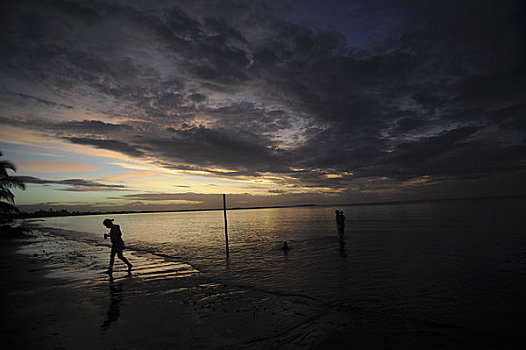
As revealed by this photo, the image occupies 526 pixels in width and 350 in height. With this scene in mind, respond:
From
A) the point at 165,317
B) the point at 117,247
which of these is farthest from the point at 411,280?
the point at 117,247

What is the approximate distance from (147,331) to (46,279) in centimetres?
1057

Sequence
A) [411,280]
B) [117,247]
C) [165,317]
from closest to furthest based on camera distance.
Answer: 1. [165,317]
2. [411,280]
3. [117,247]

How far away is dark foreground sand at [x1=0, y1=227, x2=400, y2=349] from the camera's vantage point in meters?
6.85

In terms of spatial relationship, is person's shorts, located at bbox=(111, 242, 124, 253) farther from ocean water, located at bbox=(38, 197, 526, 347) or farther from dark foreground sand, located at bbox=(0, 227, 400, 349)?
ocean water, located at bbox=(38, 197, 526, 347)

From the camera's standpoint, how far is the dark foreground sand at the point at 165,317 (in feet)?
22.5

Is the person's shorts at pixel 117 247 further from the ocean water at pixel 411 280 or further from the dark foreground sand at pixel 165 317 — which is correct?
the ocean water at pixel 411 280

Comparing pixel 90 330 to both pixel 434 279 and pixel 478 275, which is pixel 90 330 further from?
pixel 478 275

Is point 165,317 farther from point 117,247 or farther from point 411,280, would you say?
point 411,280

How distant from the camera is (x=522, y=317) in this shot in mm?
8383

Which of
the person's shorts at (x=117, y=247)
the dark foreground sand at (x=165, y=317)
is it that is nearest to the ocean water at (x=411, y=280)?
the dark foreground sand at (x=165, y=317)

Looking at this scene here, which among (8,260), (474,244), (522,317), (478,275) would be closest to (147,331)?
(522,317)

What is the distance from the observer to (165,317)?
28.0 ft

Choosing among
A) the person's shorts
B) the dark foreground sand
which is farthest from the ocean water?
the person's shorts

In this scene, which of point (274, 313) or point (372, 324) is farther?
point (274, 313)
